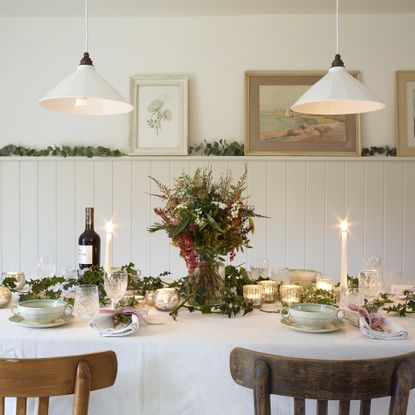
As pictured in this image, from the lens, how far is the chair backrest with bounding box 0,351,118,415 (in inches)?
38.5

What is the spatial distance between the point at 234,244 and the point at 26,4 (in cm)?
252

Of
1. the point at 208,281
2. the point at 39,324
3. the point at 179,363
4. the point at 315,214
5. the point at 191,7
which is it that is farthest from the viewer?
the point at 315,214

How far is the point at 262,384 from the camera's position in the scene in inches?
38.6

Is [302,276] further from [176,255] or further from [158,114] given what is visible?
[158,114]

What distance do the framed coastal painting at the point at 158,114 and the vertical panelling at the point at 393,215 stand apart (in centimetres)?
149

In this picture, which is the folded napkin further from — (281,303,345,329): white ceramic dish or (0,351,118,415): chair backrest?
(0,351,118,415): chair backrest

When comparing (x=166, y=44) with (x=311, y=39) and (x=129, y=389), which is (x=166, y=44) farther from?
(x=129, y=389)

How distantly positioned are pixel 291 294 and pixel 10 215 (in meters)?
2.39

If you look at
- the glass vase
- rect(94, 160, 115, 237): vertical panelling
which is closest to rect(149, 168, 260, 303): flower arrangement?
the glass vase

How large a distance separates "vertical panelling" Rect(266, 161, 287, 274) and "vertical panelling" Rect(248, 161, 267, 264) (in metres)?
0.03

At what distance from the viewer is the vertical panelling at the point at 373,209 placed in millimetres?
3217

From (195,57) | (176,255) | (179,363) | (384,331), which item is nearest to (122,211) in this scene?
(176,255)

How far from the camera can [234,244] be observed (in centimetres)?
162

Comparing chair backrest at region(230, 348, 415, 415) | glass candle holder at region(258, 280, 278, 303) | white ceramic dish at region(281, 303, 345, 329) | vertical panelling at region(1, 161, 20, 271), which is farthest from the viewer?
vertical panelling at region(1, 161, 20, 271)
